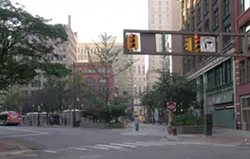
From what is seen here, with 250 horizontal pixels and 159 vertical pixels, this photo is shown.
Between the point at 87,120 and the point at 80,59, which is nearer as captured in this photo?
the point at 87,120

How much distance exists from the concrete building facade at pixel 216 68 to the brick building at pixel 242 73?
5.55ft

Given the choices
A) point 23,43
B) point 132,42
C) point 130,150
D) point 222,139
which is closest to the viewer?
point 132,42

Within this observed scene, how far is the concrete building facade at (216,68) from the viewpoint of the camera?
1724 inches

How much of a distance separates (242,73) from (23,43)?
21.9 m

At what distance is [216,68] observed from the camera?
49.3m

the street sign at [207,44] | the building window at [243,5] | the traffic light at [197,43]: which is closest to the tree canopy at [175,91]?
the building window at [243,5]

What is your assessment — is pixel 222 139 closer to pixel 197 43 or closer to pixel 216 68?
pixel 197 43

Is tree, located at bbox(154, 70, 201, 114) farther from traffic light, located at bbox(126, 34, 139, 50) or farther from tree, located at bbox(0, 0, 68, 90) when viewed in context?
traffic light, located at bbox(126, 34, 139, 50)

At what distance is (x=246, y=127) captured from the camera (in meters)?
38.7

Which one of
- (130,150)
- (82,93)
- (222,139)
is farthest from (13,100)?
(130,150)

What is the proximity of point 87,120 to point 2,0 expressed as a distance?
1278 inches

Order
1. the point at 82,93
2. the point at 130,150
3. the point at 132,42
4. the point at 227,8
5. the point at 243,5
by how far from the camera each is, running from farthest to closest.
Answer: the point at 82,93 < the point at 227,8 < the point at 243,5 < the point at 130,150 < the point at 132,42

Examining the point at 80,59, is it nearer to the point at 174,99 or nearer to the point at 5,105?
the point at 5,105

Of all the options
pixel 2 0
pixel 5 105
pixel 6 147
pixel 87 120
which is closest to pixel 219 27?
pixel 87 120
